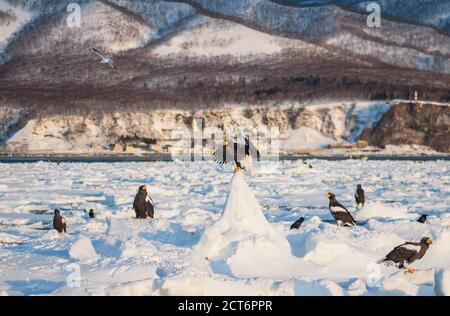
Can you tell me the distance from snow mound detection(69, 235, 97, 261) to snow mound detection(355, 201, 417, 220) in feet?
23.7

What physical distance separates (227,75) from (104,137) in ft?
131

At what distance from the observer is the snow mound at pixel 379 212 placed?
16.3 meters

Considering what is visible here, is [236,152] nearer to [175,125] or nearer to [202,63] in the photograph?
[175,125]

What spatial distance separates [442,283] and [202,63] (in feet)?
444

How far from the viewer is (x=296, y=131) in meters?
98.4

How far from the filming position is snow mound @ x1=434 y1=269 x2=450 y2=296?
780 centimetres

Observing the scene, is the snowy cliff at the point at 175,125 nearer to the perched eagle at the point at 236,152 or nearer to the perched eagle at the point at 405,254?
the perched eagle at the point at 236,152

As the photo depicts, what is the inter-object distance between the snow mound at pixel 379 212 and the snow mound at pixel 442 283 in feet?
27.0

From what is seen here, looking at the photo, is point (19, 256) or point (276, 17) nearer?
point (19, 256)

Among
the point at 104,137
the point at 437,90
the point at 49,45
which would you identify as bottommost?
the point at 104,137

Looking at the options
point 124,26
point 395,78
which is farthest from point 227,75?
point 124,26
